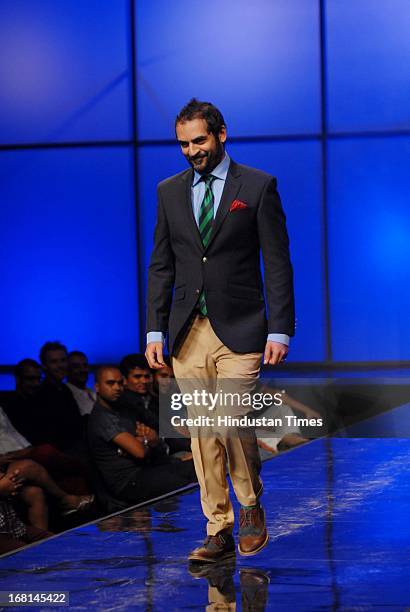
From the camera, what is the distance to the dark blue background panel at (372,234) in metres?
7.48

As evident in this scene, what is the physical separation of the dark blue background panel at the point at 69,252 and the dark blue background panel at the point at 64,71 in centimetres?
20

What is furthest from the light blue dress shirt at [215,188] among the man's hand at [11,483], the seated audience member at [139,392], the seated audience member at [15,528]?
the seated audience member at [139,392]

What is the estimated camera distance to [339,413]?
6.23 metres

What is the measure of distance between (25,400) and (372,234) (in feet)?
11.3

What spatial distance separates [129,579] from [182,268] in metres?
0.84

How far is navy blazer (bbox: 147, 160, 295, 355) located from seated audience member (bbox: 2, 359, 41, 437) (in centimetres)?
222

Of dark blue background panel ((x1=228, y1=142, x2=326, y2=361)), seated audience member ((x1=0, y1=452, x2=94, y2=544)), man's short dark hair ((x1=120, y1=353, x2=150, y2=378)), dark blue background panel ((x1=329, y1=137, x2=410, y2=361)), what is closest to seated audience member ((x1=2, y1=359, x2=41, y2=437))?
man's short dark hair ((x1=120, y1=353, x2=150, y2=378))

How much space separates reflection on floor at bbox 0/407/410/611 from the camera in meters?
2.48

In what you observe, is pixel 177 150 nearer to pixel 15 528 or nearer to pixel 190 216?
pixel 15 528

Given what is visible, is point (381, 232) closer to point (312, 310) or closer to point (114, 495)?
point (312, 310)

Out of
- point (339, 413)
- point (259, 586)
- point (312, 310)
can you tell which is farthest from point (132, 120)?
point (259, 586)

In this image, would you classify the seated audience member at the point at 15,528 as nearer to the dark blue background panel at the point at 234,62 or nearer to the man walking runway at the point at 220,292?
the man walking runway at the point at 220,292

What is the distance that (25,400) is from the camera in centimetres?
498

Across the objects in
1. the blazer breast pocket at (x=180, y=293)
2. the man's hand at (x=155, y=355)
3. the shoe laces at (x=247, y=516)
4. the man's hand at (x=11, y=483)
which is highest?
the blazer breast pocket at (x=180, y=293)
